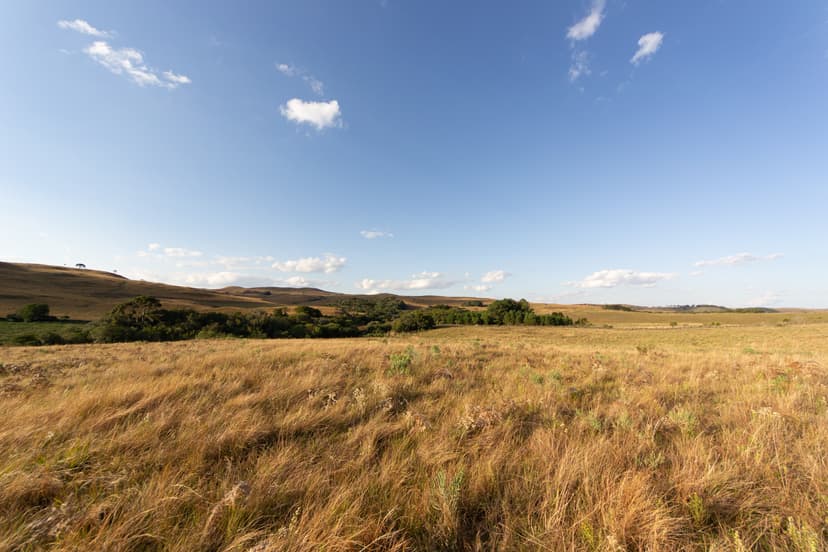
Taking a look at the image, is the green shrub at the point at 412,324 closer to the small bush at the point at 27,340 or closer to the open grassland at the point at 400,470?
the small bush at the point at 27,340

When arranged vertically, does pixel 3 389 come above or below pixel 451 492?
below

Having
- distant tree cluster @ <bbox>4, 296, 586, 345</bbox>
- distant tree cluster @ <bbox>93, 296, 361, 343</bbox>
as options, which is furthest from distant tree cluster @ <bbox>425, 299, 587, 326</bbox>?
distant tree cluster @ <bbox>93, 296, 361, 343</bbox>

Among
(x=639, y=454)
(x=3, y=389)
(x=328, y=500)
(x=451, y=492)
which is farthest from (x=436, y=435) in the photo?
(x=3, y=389)

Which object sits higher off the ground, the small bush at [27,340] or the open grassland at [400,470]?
the open grassland at [400,470]

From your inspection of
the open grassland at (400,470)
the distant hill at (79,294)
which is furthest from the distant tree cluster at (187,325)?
the open grassland at (400,470)

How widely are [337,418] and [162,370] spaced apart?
539cm

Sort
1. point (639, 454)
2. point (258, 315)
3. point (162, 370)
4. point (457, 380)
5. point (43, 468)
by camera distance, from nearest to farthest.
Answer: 1. point (43, 468)
2. point (639, 454)
3. point (457, 380)
4. point (162, 370)
5. point (258, 315)

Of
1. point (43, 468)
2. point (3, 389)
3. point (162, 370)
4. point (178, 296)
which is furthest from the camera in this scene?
point (178, 296)

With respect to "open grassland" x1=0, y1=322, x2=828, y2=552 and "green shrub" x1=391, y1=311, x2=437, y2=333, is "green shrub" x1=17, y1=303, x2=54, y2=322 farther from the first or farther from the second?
"open grassland" x1=0, y1=322, x2=828, y2=552

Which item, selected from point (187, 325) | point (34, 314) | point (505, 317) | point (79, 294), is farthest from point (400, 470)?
point (79, 294)

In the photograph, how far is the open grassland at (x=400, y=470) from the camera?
1971 mm

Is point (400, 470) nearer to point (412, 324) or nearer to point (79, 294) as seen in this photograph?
point (412, 324)

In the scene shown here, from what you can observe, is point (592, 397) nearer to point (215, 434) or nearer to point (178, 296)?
point (215, 434)

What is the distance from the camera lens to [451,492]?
2254 mm
